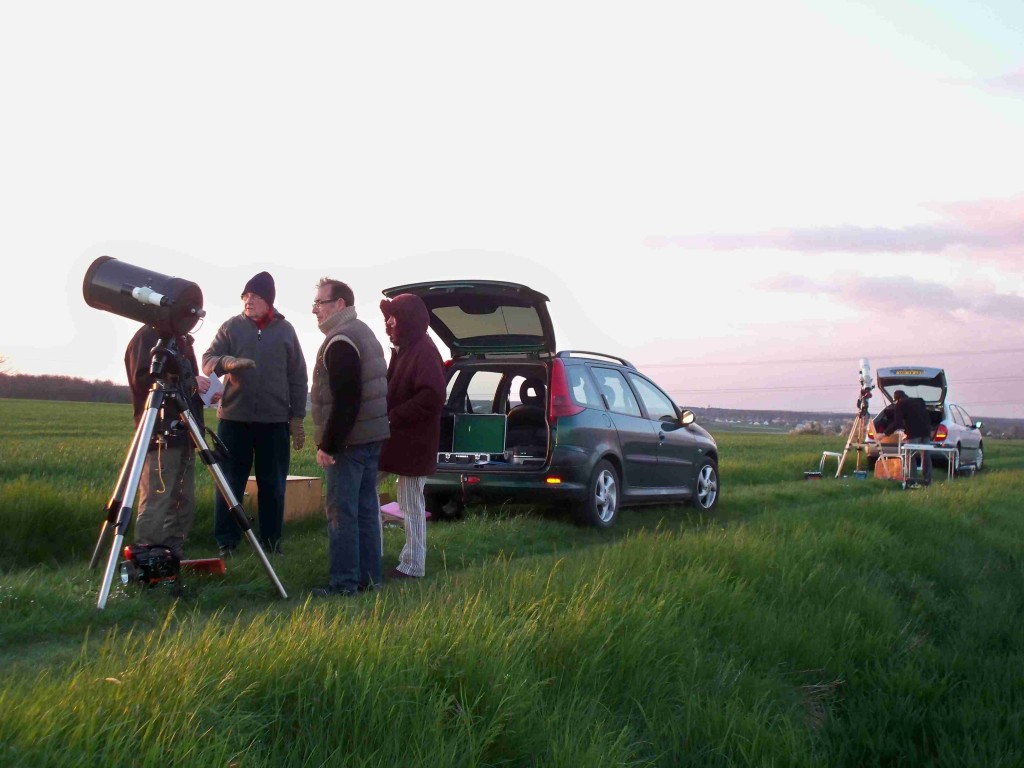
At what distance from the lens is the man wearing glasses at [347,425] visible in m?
6.44

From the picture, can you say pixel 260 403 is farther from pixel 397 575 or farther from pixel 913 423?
pixel 913 423

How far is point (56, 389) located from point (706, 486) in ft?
207

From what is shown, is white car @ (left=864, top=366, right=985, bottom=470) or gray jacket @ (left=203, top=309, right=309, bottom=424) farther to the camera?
white car @ (left=864, top=366, right=985, bottom=470)

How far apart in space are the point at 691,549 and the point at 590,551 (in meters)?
0.81

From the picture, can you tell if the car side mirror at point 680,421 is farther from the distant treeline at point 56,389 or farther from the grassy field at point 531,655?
the distant treeline at point 56,389

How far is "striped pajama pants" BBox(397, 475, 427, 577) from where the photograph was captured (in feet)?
23.6

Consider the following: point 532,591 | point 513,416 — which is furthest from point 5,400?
point 532,591

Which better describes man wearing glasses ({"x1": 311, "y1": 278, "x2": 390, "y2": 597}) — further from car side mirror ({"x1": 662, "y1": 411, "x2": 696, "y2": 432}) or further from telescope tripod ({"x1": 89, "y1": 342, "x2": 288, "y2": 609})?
car side mirror ({"x1": 662, "y1": 411, "x2": 696, "y2": 432})

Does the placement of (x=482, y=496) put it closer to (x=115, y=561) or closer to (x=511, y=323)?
(x=511, y=323)

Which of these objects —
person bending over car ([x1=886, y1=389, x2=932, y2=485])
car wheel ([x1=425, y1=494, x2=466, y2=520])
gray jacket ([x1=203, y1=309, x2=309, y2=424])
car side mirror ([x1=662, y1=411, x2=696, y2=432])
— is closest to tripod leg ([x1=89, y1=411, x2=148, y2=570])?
gray jacket ([x1=203, y1=309, x2=309, y2=424])

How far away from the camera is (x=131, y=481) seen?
568 cm

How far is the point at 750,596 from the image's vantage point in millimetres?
5957

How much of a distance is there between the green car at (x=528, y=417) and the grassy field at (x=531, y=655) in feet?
2.96

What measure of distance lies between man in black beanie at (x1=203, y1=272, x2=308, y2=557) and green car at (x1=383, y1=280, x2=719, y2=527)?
4.93 ft
